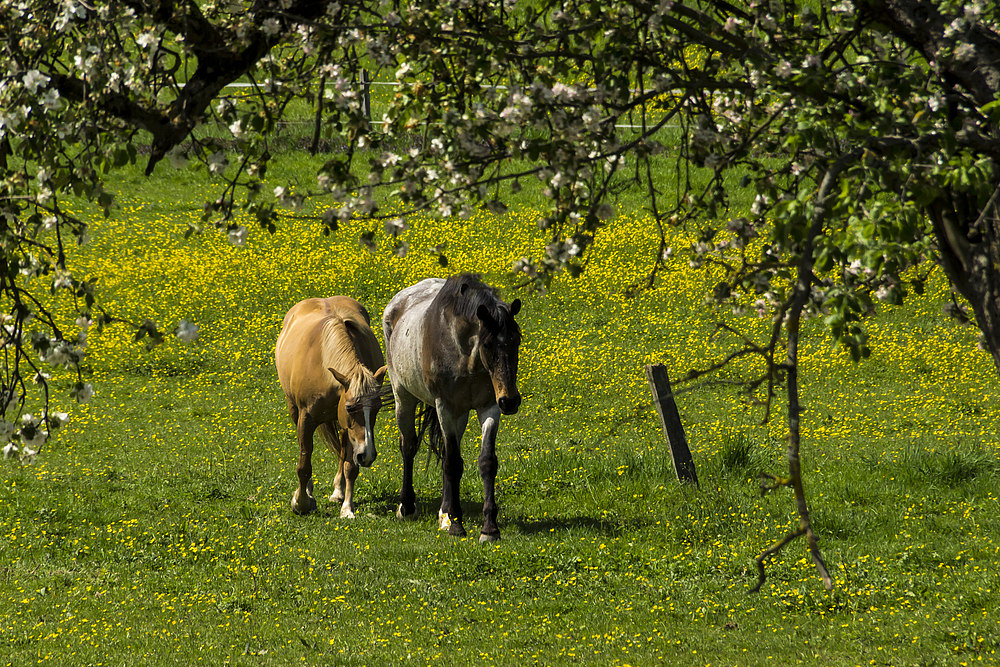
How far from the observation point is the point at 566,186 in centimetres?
592

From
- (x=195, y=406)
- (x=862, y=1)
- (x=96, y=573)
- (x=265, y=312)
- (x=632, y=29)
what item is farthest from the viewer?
(x=265, y=312)

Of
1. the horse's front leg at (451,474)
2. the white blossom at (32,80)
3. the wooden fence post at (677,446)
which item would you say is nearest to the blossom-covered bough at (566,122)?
the white blossom at (32,80)

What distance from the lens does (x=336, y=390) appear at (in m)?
12.4

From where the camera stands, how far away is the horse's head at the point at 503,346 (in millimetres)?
10570

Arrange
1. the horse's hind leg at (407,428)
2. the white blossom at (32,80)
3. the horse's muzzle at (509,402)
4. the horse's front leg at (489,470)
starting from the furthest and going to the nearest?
the horse's hind leg at (407,428), the horse's front leg at (489,470), the horse's muzzle at (509,402), the white blossom at (32,80)

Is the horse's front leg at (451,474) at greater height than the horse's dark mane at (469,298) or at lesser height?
lesser

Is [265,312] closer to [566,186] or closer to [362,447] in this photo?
[362,447]

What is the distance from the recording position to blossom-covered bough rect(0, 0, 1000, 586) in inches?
174

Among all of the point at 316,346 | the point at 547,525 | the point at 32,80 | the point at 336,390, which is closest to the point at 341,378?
the point at 336,390

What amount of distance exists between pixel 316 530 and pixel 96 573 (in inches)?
93.4

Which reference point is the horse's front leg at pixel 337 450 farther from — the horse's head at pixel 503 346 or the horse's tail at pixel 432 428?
the horse's head at pixel 503 346

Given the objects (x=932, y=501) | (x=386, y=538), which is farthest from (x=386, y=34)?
(x=932, y=501)

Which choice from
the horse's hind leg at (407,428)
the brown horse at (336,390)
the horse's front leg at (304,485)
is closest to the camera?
the brown horse at (336,390)

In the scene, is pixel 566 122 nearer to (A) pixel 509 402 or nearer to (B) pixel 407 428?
(A) pixel 509 402
